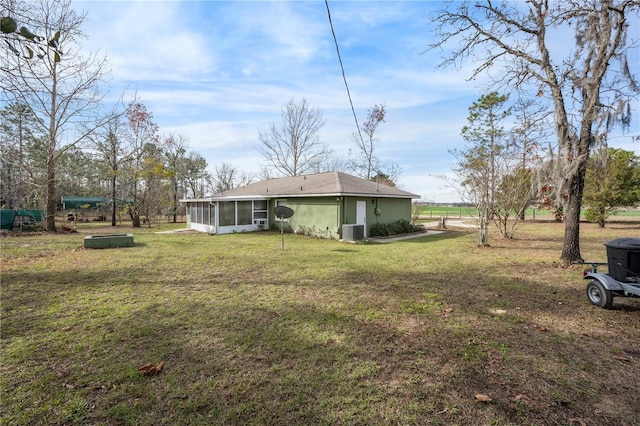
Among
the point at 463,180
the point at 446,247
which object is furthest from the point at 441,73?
the point at 446,247

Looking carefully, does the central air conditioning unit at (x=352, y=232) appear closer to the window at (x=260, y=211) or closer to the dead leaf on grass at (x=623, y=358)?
the window at (x=260, y=211)

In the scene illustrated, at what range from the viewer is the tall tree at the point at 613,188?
58.9 ft

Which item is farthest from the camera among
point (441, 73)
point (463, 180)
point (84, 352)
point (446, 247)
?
point (463, 180)

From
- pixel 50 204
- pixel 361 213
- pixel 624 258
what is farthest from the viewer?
pixel 50 204

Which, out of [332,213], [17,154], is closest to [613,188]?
[332,213]

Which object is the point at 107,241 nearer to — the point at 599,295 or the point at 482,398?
the point at 482,398

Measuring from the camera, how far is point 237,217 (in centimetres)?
1588

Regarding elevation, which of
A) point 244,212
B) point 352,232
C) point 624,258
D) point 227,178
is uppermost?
point 227,178

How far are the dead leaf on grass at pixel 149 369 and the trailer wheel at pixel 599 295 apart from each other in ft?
19.7

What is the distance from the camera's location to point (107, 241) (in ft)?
33.4

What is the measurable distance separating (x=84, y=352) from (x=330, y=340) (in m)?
2.64

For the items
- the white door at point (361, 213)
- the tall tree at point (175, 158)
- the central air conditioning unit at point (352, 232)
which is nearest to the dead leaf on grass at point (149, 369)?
the central air conditioning unit at point (352, 232)

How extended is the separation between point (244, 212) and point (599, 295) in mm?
14674

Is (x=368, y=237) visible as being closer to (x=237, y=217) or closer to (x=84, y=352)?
(x=237, y=217)
